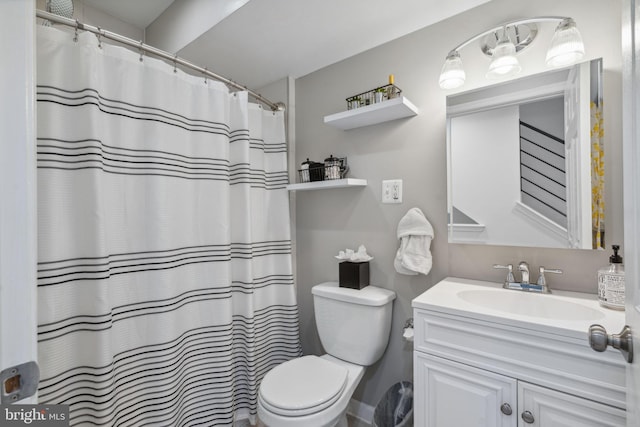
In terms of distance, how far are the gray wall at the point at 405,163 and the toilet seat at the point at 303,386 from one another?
413mm

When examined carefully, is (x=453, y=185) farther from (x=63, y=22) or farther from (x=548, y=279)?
(x=63, y=22)

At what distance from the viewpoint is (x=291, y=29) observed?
1551 millimetres

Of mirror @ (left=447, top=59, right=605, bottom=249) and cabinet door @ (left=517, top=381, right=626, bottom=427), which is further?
mirror @ (left=447, top=59, right=605, bottom=249)

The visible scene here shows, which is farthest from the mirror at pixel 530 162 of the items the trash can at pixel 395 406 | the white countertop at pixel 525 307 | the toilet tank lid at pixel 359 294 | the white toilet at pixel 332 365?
the trash can at pixel 395 406

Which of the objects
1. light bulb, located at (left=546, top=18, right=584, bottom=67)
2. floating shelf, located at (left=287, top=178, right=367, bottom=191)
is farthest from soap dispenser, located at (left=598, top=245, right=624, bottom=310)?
floating shelf, located at (left=287, top=178, right=367, bottom=191)

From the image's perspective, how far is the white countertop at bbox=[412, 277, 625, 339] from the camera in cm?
93

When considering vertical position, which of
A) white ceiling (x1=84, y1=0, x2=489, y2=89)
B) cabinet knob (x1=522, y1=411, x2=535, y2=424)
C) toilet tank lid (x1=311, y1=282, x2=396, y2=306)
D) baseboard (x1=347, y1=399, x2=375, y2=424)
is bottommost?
baseboard (x1=347, y1=399, x2=375, y2=424)

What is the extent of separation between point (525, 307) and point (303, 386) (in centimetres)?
100

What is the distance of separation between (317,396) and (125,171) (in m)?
1.25

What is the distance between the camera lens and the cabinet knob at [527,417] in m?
0.95

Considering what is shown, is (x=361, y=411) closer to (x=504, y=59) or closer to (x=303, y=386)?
(x=303, y=386)

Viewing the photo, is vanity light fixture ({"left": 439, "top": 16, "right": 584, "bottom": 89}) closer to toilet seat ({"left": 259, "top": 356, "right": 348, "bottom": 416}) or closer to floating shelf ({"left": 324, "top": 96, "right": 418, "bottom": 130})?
floating shelf ({"left": 324, "top": 96, "right": 418, "bottom": 130})

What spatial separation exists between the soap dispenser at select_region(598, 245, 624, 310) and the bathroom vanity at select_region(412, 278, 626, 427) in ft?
0.11

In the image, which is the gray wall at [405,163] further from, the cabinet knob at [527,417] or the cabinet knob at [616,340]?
the cabinet knob at [616,340]
